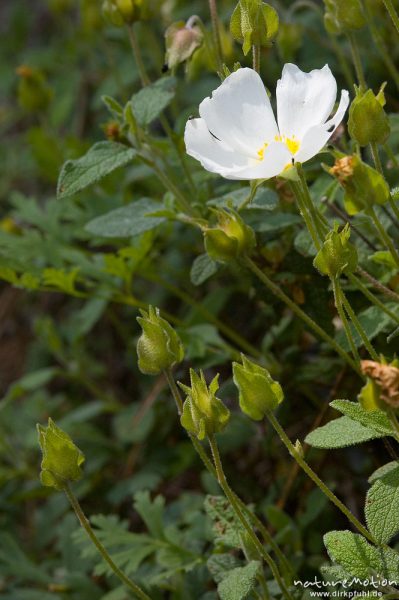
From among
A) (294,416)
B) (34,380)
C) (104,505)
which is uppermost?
(34,380)

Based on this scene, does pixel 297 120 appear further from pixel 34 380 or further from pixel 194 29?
pixel 34 380

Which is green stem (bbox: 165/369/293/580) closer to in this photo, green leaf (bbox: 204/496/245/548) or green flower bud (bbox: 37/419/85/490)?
green leaf (bbox: 204/496/245/548)

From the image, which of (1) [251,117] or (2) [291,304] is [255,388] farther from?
(1) [251,117]

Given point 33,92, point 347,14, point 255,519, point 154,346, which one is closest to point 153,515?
point 255,519

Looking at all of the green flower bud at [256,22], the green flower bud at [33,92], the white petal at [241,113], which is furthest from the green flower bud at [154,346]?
the green flower bud at [33,92]

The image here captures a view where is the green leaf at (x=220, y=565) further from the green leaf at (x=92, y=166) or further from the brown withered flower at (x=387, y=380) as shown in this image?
the green leaf at (x=92, y=166)

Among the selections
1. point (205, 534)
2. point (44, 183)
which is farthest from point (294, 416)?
point (44, 183)

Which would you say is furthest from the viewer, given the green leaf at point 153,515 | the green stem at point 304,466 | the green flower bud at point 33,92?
the green flower bud at point 33,92

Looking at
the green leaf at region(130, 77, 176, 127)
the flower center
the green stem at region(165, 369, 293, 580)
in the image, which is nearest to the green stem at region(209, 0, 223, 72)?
the green leaf at region(130, 77, 176, 127)
